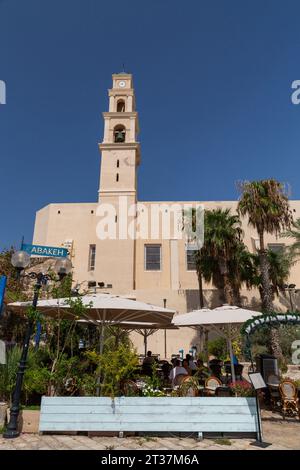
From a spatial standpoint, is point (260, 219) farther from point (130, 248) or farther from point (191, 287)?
point (130, 248)

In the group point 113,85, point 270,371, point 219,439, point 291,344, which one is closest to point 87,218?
point 113,85

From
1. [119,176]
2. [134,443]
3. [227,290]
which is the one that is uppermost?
[119,176]

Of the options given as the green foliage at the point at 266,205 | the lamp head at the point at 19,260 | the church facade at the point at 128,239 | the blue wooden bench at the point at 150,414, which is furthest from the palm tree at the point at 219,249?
the lamp head at the point at 19,260

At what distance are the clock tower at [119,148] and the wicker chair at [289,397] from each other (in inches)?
739

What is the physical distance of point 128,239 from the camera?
2347 centimetres

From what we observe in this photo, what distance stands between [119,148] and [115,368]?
899 inches

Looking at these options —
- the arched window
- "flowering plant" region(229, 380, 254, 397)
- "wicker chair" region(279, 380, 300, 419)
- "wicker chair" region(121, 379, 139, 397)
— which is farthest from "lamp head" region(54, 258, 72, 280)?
the arched window

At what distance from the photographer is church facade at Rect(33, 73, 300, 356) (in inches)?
859

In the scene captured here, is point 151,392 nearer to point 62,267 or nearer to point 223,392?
point 223,392

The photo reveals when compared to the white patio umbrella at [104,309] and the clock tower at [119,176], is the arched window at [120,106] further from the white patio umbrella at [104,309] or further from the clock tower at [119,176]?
the white patio umbrella at [104,309]

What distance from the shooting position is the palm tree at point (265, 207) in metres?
16.2

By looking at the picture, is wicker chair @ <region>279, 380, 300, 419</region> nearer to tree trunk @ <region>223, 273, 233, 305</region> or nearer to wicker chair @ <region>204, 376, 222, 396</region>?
wicker chair @ <region>204, 376, 222, 396</region>

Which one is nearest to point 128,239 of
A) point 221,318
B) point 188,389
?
point 221,318

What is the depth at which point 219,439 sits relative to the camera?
544 centimetres
